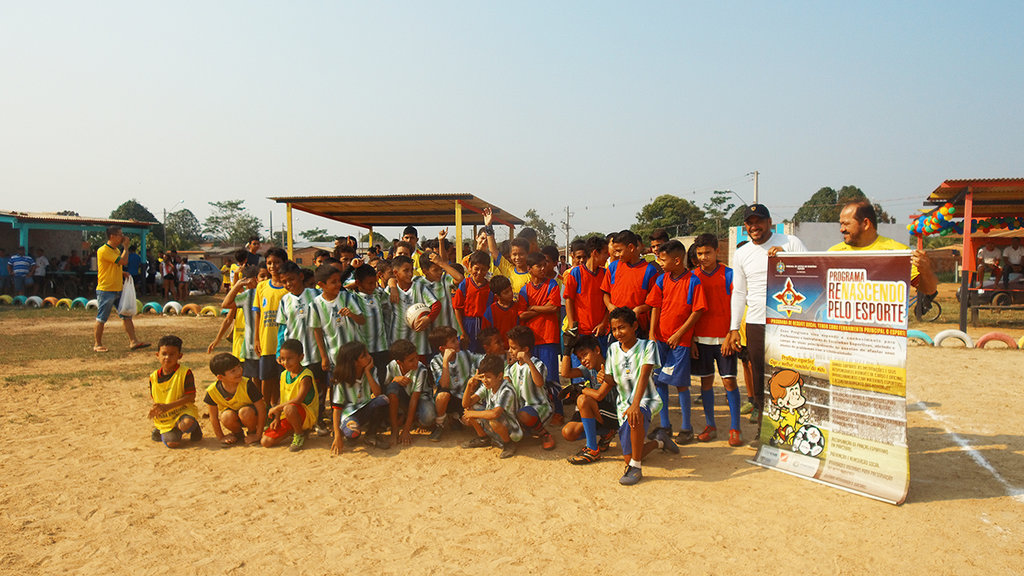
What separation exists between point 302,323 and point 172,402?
53.5 inches

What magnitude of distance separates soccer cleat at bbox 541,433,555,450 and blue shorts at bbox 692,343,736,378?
1.43 m

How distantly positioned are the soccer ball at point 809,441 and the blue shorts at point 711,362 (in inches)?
31.6

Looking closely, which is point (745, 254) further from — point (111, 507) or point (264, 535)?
point (111, 507)

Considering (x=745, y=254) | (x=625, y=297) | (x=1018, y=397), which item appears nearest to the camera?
(x=745, y=254)

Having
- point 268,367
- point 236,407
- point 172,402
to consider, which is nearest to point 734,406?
point 268,367

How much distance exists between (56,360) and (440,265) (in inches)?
287

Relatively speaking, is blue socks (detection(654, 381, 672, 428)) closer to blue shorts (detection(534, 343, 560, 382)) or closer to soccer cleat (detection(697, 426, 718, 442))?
soccer cleat (detection(697, 426, 718, 442))

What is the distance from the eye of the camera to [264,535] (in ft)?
12.1

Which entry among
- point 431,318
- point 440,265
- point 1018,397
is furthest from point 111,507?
point 1018,397

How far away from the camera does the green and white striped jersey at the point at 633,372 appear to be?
4668mm

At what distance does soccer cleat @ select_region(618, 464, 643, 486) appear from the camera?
14.5 feet

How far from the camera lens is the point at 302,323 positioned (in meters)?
5.55

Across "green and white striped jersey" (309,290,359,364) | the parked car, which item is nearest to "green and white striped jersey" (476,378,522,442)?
"green and white striped jersey" (309,290,359,364)

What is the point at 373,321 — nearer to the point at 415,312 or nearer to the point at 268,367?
→ the point at 415,312
